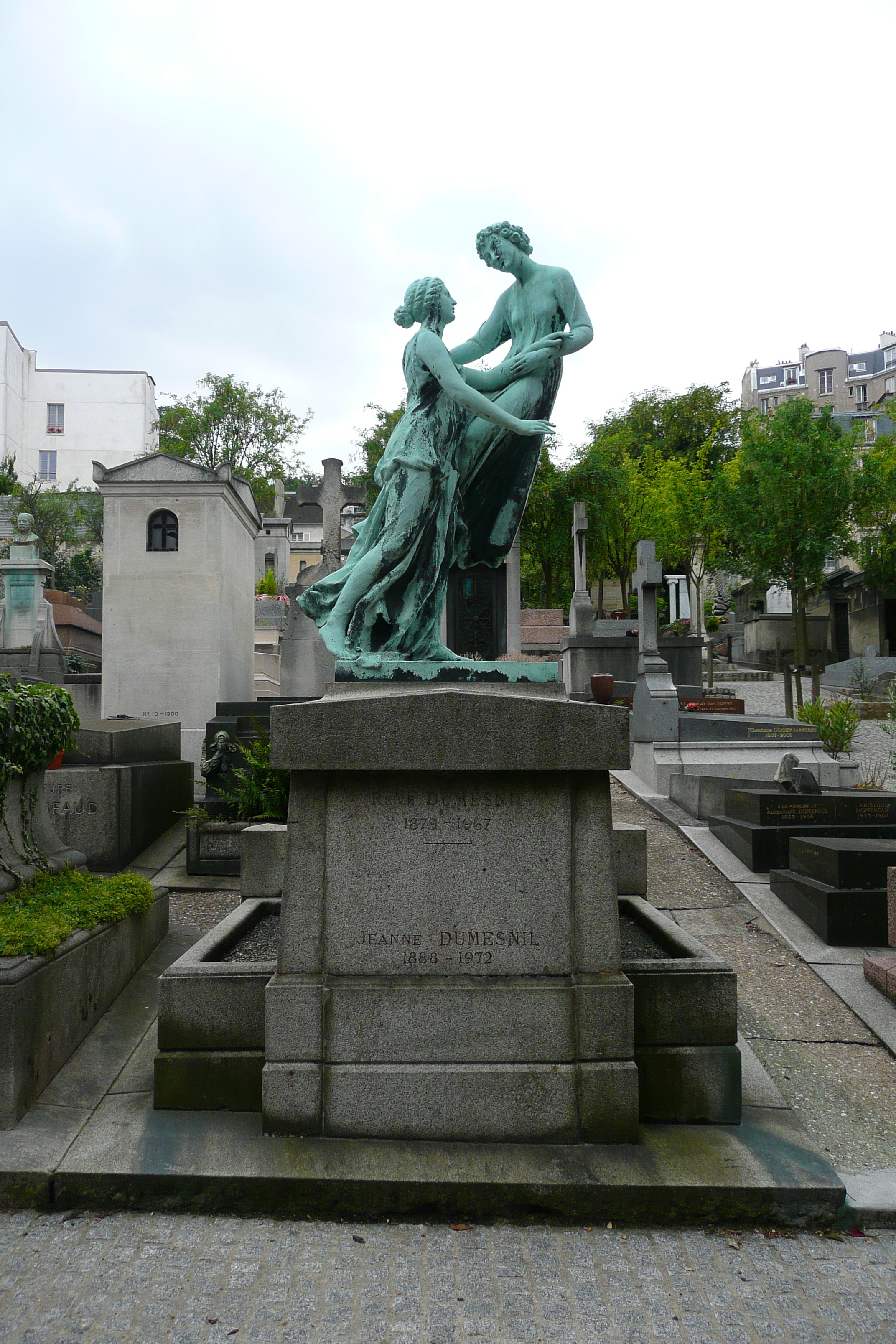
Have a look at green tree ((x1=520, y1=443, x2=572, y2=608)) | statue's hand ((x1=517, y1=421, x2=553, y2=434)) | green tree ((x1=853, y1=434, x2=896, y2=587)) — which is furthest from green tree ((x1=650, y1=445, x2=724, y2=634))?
statue's hand ((x1=517, y1=421, x2=553, y2=434))

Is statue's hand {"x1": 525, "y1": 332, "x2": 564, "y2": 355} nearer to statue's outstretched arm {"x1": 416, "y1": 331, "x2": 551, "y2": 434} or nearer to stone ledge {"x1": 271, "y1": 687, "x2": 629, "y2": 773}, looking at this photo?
statue's outstretched arm {"x1": 416, "y1": 331, "x2": 551, "y2": 434}

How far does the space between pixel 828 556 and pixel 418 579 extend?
23.0m

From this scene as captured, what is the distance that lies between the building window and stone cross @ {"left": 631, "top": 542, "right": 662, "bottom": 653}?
22.7ft

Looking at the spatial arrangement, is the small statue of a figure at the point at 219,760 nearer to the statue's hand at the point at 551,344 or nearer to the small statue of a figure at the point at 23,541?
the statue's hand at the point at 551,344

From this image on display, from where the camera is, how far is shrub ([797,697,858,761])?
1084 cm

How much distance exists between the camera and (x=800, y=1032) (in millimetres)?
4230

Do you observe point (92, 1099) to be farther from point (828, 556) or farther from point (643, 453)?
point (643, 453)

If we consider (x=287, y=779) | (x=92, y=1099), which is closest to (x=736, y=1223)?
(x=92, y=1099)

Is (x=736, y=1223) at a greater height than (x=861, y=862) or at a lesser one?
lesser

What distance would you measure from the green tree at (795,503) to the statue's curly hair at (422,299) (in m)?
20.5

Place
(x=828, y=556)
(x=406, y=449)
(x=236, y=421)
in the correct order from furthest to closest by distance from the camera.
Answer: (x=236, y=421) < (x=828, y=556) < (x=406, y=449)

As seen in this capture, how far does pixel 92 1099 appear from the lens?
332cm

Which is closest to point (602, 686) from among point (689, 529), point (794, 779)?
point (794, 779)

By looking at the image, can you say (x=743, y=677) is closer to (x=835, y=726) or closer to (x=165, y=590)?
(x=835, y=726)
